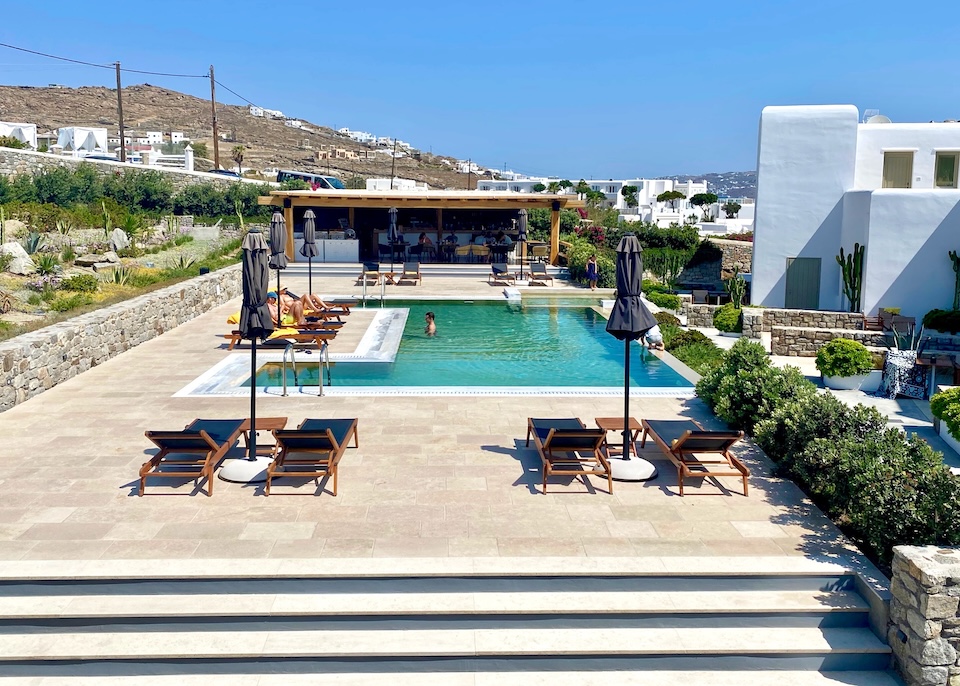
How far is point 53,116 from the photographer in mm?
97938

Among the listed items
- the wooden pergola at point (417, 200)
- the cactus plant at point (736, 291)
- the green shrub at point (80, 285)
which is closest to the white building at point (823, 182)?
the cactus plant at point (736, 291)

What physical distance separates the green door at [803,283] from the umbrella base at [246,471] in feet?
55.6

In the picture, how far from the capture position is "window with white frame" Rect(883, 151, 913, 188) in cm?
2003

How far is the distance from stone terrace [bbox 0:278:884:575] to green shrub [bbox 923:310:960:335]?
9.72 m

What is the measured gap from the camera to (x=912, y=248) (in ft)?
59.0

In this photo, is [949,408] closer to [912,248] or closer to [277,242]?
[912,248]

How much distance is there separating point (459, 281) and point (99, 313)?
48.1 ft

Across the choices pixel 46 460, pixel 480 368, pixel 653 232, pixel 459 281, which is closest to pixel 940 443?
pixel 480 368

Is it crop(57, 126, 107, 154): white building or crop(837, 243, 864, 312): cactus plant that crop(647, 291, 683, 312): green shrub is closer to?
crop(837, 243, 864, 312): cactus plant

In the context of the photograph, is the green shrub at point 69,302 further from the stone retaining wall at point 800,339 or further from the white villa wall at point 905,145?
the white villa wall at point 905,145

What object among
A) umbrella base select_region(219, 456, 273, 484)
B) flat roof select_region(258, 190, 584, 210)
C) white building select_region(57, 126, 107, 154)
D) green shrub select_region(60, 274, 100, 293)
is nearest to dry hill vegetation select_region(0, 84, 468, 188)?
white building select_region(57, 126, 107, 154)

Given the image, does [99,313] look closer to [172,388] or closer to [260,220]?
[172,388]

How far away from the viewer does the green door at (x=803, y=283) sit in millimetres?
20656

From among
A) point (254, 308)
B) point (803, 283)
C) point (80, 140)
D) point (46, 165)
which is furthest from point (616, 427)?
point (80, 140)
